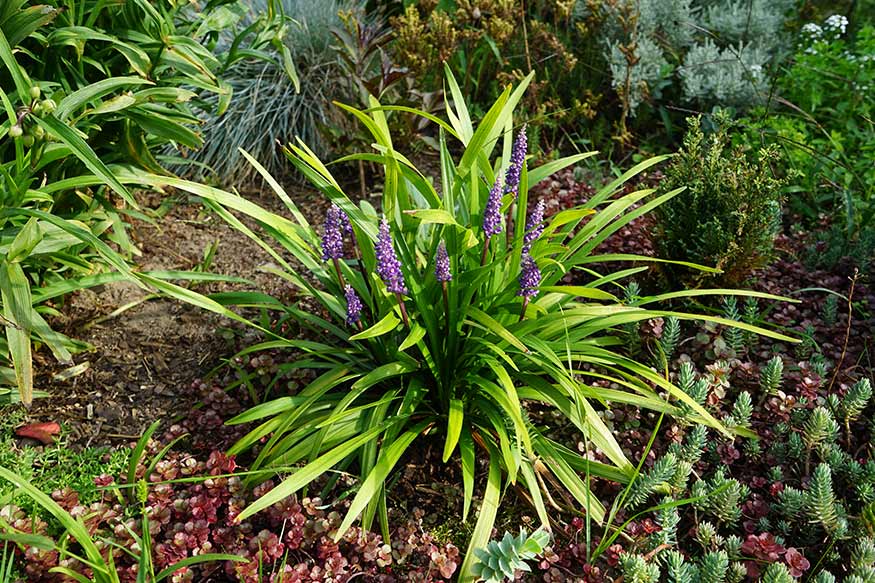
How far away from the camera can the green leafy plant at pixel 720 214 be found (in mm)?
2861

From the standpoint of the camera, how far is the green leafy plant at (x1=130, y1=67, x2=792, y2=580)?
7.29 ft

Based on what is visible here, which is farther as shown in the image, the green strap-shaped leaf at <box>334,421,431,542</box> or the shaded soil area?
the shaded soil area

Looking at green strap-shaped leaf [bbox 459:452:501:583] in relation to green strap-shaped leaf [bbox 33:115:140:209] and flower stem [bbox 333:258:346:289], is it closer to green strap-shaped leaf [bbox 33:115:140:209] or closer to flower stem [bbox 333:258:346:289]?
Answer: flower stem [bbox 333:258:346:289]

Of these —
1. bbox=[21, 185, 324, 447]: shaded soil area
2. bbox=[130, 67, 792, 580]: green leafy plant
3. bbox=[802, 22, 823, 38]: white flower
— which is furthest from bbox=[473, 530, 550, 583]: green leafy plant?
bbox=[802, 22, 823, 38]: white flower

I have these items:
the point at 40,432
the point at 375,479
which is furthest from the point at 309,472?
the point at 40,432

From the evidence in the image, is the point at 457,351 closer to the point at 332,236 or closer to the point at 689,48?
the point at 332,236

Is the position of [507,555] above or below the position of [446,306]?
below

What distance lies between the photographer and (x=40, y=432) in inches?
102

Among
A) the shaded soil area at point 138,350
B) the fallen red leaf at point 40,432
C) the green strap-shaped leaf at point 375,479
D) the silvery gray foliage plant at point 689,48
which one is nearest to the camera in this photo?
the green strap-shaped leaf at point 375,479

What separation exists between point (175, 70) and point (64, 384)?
4.11 feet

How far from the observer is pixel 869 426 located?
8.36 ft

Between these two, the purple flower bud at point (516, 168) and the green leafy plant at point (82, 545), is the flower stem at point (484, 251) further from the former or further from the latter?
the green leafy plant at point (82, 545)

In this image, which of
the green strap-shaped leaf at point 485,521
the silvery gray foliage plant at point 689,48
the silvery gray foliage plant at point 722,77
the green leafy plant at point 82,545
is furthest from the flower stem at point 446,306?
the silvery gray foliage plant at point 722,77

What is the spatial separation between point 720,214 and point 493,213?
3.84 ft
